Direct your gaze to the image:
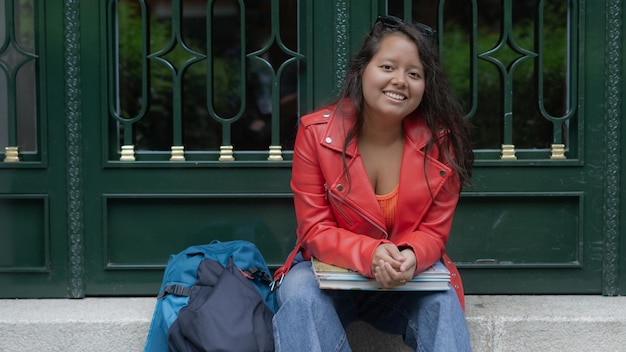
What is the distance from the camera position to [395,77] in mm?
3023

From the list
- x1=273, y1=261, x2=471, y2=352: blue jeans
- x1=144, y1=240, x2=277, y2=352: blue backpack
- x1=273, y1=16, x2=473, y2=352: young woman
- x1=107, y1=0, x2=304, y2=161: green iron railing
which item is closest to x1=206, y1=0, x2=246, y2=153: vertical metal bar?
x1=107, y1=0, x2=304, y2=161: green iron railing

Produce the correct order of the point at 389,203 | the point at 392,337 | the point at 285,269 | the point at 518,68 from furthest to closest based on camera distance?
the point at 518,68
the point at 392,337
the point at 285,269
the point at 389,203

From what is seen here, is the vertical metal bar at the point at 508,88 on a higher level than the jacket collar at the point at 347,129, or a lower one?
higher

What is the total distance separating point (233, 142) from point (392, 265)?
1.33m

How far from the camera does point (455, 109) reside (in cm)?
317

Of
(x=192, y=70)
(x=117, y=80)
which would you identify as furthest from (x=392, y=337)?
(x=117, y=80)

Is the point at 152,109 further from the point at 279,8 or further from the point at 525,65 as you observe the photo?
the point at 525,65

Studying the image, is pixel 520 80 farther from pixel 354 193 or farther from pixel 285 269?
pixel 285 269

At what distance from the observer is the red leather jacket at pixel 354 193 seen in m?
3.06

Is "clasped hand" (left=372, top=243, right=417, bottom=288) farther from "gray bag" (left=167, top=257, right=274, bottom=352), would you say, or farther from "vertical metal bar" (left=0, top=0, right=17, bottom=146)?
"vertical metal bar" (left=0, top=0, right=17, bottom=146)

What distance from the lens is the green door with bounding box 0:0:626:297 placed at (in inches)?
148

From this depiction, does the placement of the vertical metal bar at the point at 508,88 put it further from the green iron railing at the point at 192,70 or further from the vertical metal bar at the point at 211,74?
the vertical metal bar at the point at 211,74

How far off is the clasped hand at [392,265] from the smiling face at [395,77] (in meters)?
0.52

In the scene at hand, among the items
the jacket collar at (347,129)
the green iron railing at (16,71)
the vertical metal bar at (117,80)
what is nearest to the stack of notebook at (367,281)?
the jacket collar at (347,129)
